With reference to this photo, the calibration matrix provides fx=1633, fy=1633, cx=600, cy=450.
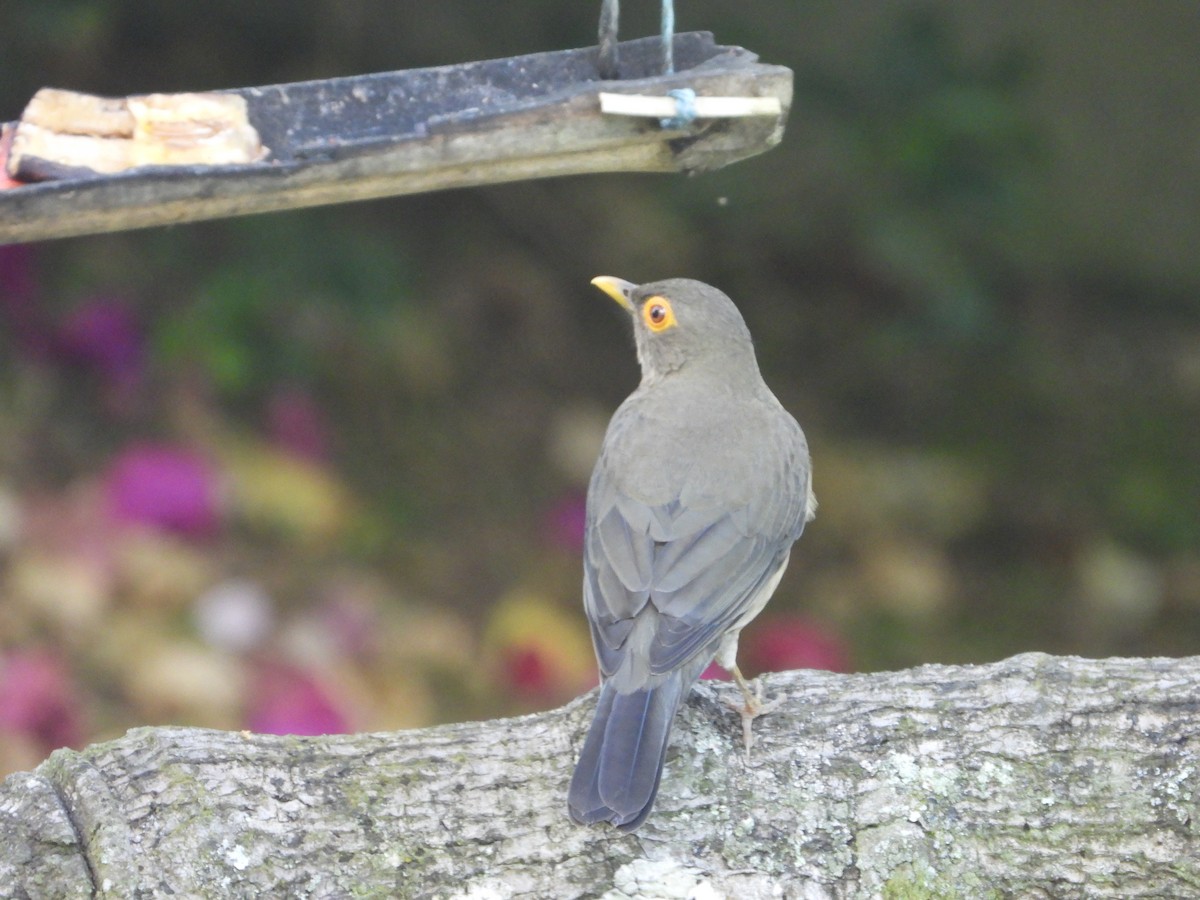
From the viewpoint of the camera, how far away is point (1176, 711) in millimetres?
3137

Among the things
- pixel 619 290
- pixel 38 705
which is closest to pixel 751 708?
pixel 619 290

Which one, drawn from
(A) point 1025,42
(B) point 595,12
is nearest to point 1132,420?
(A) point 1025,42

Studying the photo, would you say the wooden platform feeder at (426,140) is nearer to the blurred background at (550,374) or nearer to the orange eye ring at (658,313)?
the orange eye ring at (658,313)

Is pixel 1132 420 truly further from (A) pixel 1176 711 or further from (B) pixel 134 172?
(B) pixel 134 172

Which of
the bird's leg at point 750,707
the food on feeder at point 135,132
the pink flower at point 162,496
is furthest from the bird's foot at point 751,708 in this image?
the pink flower at point 162,496

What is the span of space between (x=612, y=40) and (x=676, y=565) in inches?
43.5

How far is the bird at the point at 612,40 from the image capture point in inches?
129

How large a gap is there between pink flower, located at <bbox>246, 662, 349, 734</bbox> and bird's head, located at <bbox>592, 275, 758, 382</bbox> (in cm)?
155

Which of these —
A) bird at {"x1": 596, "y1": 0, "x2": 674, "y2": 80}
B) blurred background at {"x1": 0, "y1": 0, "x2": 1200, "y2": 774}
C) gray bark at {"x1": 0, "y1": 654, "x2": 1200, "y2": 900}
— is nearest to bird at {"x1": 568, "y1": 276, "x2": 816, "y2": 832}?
gray bark at {"x1": 0, "y1": 654, "x2": 1200, "y2": 900}

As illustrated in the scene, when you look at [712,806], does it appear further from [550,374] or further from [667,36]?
[550,374]

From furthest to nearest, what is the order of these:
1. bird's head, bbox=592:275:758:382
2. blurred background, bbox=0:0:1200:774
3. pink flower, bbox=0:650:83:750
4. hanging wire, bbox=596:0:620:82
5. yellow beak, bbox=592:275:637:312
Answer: blurred background, bbox=0:0:1200:774 < pink flower, bbox=0:650:83:750 < yellow beak, bbox=592:275:637:312 < bird's head, bbox=592:275:758:382 < hanging wire, bbox=596:0:620:82

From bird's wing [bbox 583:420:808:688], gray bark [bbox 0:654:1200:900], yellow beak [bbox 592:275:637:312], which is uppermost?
yellow beak [bbox 592:275:637:312]

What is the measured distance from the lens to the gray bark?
9.18 feet

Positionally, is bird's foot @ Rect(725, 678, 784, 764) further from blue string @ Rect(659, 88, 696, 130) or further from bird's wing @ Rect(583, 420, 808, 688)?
blue string @ Rect(659, 88, 696, 130)
